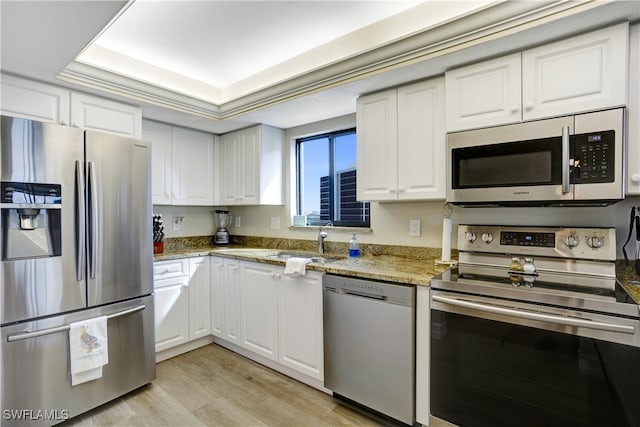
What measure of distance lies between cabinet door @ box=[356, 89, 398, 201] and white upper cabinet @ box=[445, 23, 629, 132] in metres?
0.40

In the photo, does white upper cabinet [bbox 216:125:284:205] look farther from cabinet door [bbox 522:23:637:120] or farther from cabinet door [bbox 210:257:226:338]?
cabinet door [bbox 522:23:637:120]

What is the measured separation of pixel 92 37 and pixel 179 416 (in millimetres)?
2199

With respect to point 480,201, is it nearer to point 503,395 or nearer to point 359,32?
point 503,395

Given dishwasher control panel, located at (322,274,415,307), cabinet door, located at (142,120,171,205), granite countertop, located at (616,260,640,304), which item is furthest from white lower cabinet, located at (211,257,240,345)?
granite countertop, located at (616,260,640,304)

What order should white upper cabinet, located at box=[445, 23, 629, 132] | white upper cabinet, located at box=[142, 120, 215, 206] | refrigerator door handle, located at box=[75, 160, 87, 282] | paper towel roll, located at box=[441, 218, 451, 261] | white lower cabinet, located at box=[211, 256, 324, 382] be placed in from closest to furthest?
white upper cabinet, located at box=[445, 23, 629, 132]
refrigerator door handle, located at box=[75, 160, 87, 282]
paper towel roll, located at box=[441, 218, 451, 261]
white lower cabinet, located at box=[211, 256, 324, 382]
white upper cabinet, located at box=[142, 120, 215, 206]

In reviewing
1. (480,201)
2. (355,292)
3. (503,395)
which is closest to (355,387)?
(355,292)

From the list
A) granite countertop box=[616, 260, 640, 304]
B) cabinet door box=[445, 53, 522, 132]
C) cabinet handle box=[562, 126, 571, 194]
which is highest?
cabinet door box=[445, 53, 522, 132]

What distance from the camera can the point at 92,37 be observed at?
5.33ft

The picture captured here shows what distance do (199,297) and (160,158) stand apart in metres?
1.34

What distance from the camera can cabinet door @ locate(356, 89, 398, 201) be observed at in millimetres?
2221

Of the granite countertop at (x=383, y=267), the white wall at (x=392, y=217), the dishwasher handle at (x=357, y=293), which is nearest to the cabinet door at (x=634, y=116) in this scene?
the white wall at (x=392, y=217)

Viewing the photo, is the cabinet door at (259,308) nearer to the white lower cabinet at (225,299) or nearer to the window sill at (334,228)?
the white lower cabinet at (225,299)

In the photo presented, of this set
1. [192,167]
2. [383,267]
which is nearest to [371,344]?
[383,267]

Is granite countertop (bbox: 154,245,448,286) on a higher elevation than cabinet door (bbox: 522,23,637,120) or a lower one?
lower
